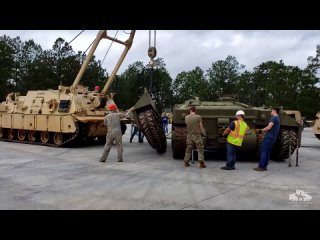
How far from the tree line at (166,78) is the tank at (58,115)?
2477cm

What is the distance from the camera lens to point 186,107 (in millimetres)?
11281

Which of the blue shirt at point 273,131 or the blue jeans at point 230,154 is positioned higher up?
the blue shirt at point 273,131

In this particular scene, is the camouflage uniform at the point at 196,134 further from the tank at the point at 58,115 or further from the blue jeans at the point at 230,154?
the tank at the point at 58,115

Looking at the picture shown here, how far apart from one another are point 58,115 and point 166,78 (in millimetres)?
56461

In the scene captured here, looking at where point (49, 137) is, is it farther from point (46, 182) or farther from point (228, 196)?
point (228, 196)

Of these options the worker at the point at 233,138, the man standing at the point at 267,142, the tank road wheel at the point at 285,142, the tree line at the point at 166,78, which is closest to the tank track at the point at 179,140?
the worker at the point at 233,138

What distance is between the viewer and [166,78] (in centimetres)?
7056

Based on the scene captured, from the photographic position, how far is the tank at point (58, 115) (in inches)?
575

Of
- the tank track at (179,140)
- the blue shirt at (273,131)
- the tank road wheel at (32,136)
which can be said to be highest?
the blue shirt at (273,131)

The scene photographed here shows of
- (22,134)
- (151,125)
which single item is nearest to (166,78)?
(22,134)

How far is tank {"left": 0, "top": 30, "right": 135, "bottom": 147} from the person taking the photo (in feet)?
47.9

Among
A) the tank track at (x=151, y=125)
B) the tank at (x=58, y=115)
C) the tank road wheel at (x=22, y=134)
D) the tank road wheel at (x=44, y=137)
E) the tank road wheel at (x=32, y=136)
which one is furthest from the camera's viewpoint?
the tank road wheel at (x=22, y=134)

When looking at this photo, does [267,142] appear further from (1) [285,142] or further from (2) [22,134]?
(2) [22,134]

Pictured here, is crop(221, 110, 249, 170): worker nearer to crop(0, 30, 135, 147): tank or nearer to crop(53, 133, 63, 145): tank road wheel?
crop(0, 30, 135, 147): tank
